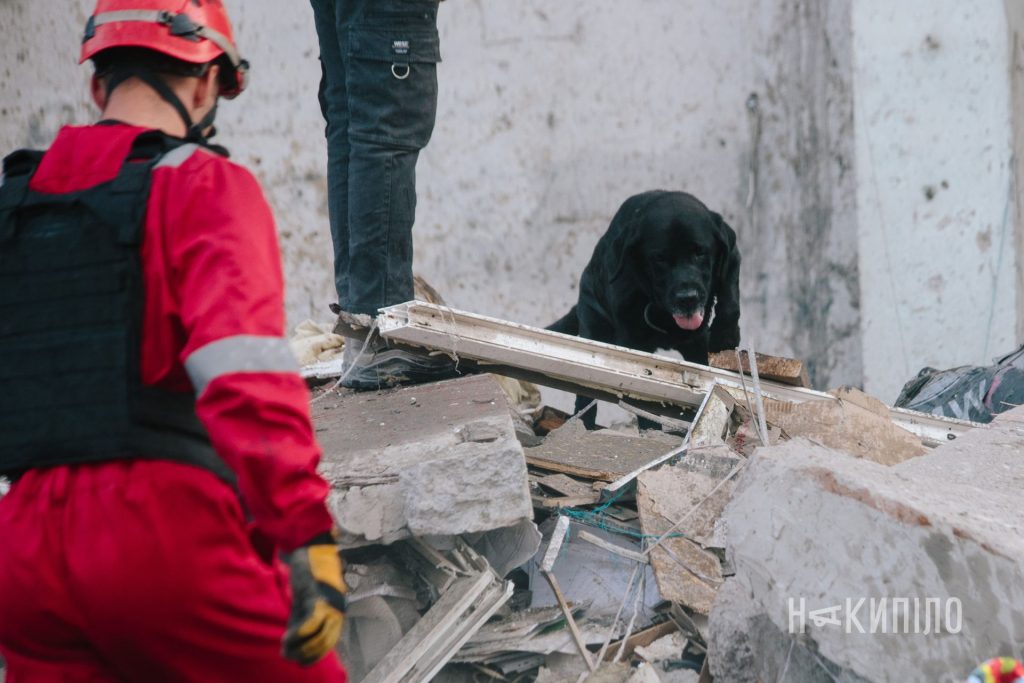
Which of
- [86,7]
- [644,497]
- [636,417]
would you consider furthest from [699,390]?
[86,7]

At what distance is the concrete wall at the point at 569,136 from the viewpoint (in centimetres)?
653

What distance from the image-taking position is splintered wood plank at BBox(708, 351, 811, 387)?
12.8 feet

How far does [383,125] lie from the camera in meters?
3.48

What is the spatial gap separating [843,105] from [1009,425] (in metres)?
3.46

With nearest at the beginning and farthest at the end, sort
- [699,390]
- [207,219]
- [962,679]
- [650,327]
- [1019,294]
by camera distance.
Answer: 1. [207,219]
2. [962,679]
3. [699,390]
4. [650,327]
5. [1019,294]

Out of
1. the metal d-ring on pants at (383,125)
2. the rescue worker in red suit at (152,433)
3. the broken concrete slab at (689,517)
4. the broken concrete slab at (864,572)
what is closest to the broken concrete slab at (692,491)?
the broken concrete slab at (689,517)

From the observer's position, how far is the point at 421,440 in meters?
3.08

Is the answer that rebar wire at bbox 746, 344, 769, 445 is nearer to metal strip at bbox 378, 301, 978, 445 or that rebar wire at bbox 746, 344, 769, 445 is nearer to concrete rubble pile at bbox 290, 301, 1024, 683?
concrete rubble pile at bbox 290, 301, 1024, 683

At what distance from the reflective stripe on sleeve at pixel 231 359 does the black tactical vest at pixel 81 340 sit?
0.13 metres

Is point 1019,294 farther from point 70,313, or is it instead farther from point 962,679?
point 70,313

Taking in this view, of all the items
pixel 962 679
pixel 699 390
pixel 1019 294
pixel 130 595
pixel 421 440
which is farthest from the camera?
pixel 1019 294

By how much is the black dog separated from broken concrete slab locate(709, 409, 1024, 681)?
2440 mm

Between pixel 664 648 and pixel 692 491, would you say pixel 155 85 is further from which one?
pixel 692 491

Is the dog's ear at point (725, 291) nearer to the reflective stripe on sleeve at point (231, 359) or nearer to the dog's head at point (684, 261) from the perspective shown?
the dog's head at point (684, 261)
